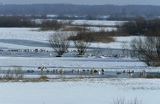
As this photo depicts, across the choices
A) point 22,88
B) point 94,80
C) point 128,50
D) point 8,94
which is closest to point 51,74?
point 94,80

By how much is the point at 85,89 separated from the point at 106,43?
26.4 m

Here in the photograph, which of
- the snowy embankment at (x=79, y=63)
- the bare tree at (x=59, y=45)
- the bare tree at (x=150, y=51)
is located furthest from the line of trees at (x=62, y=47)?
the bare tree at (x=150, y=51)

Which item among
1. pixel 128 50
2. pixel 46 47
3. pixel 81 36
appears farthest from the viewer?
pixel 81 36

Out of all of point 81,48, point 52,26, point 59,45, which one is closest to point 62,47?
point 59,45

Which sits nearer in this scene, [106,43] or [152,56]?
[152,56]

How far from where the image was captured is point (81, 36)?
4603cm

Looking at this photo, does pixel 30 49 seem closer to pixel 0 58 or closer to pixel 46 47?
pixel 46 47

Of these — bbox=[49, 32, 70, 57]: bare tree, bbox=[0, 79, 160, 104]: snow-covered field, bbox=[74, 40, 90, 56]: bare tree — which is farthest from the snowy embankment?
bbox=[0, 79, 160, 104]: snow-covered field

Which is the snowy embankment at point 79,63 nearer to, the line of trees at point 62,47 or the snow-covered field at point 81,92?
the line of trees at point 62,47

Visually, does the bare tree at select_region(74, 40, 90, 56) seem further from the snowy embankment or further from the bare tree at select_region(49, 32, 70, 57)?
the snowy embankment

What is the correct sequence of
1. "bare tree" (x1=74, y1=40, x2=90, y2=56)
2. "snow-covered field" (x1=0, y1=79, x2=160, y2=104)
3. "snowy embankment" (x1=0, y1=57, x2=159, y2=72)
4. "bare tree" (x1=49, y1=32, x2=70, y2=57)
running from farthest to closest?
"bare tree" (x1=49, y1=32, x2=70, y2=57), "bare tree" (x1=74, y1=40, x2=90, y2=56), "snowy embankment" (x1=0, y1=57, x2=159, y2=72), "snow-covered field" (x1=0, y1=79, x2=160, y2=104)

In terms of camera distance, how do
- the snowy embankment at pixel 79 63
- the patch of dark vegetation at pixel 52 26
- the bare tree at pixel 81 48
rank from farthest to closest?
the patch of dark vegetation at pixel 52 26 → the bare tree at pixel 81 48 → the snowy embankment at pixel 79 63

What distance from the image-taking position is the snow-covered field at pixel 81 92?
14.1 metres

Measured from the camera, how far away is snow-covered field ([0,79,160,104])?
14.1 metres
